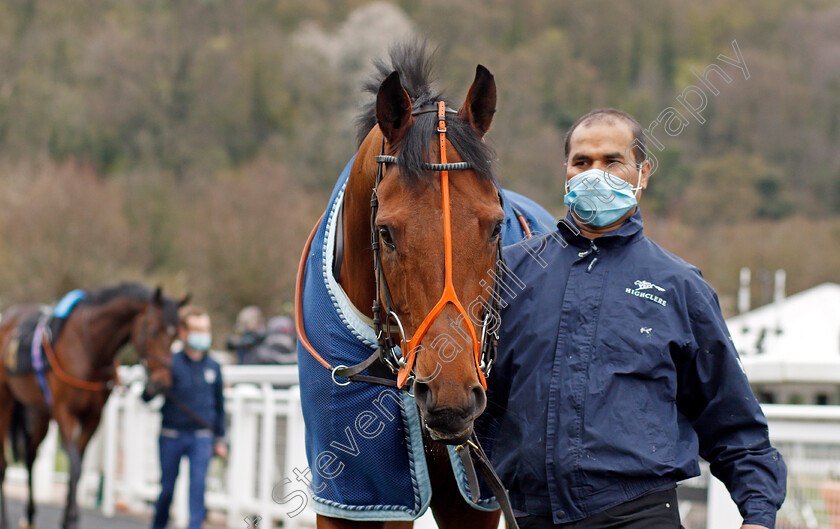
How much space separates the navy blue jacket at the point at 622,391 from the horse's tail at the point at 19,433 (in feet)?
24.7

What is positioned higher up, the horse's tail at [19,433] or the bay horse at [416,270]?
the bay horse at [416,270]

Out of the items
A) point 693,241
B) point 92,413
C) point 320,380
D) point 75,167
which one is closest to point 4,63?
point 75,167

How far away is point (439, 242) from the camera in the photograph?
223 cm

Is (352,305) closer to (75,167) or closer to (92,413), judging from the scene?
(92,413)

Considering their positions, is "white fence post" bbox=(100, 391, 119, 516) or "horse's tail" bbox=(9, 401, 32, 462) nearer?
"horse's tail" bbox=(9, 401, 32, 462)

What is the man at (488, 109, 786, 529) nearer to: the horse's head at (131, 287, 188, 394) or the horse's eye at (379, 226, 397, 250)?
the horse's eye at (379, 226, 397, 250)

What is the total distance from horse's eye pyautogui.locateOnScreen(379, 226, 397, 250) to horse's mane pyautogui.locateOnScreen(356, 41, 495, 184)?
0.14 m

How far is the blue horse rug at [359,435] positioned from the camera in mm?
2779

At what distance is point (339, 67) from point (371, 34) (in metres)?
2.31

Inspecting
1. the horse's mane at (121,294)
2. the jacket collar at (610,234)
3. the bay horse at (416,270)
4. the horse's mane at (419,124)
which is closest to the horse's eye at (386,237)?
the bay horse at (416,270)

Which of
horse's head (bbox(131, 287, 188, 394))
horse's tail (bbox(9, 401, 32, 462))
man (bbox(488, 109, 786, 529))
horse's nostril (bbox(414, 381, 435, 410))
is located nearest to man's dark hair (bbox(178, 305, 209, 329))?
horse's head (bbox(131, 287, 188, 394))

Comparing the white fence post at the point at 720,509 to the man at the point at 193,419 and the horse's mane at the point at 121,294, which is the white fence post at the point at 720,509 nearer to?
the man at the point at 193,419

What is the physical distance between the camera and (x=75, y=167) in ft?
103

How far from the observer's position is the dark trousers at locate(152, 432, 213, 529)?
701 centimetres
